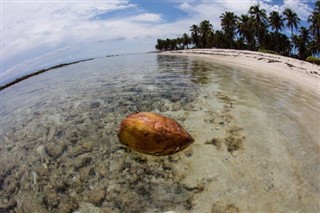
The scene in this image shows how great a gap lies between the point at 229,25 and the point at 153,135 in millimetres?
84608

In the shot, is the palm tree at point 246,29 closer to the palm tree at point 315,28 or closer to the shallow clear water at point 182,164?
the palm tree at point 315,28

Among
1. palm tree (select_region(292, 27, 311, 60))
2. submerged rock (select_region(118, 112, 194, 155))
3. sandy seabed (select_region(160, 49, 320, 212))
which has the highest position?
palm tree (select_region(292, 27, 311, 60))

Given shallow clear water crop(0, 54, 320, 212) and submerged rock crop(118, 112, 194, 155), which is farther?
submerged rock crop(118, 112, 194, 155)

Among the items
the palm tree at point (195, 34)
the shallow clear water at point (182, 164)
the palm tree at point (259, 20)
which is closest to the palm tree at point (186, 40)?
the palm tree at point (195, 34)

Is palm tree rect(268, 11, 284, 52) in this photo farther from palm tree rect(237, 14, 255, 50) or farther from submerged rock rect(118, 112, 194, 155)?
→ submerged rock rect(118, 112, 194, 155)

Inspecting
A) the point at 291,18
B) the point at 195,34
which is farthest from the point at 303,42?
the point at 195,34

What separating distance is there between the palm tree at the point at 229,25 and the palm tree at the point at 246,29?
407 cm

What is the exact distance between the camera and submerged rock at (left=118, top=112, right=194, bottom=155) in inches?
309

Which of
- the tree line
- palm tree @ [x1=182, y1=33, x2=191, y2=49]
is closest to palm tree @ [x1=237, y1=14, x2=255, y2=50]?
the tree line

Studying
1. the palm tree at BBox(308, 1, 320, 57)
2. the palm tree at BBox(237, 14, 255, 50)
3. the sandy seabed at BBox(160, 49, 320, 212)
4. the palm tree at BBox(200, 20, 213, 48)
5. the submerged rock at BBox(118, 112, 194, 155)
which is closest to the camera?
the sandy seabed at BBox(160, 49, 320, 212)

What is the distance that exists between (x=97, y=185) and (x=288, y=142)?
6.69m

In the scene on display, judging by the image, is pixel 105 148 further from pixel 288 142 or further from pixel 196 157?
pixel 288 142

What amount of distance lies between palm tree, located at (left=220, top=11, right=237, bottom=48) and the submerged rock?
3230 inches

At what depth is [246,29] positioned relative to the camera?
247ft
